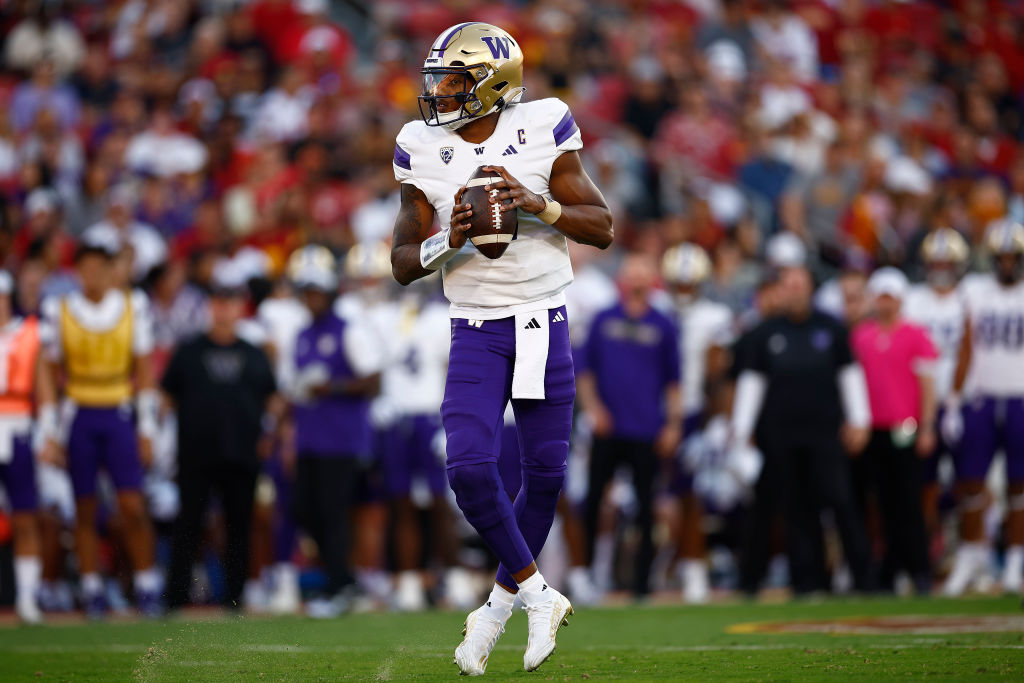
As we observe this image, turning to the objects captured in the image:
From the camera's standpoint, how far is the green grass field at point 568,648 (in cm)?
584

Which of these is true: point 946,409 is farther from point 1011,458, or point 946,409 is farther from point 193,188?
point 193,188

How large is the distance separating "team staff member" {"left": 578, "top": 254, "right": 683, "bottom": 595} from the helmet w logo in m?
5.03

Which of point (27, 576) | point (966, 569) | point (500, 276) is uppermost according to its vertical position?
point (500, 276)

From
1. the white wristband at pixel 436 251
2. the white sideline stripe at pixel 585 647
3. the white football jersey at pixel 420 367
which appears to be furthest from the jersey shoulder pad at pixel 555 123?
the white football jersey at pixel 420 367

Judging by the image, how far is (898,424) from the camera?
10906 millimetres

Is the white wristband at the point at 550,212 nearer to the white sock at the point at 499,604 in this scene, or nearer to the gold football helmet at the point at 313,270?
the white sock at the point at 499,604

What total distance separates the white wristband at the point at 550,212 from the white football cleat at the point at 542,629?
1417 mm

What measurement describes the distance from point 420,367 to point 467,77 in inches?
220

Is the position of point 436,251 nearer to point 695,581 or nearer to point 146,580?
point 146,580

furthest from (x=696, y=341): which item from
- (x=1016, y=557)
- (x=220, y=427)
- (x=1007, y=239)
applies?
(x=220, y=427)

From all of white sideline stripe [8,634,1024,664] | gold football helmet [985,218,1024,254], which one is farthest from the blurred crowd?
white sideline stripe [8,634,1024,664]

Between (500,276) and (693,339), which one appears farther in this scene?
(693,339)

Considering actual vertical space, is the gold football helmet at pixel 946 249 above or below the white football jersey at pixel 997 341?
above

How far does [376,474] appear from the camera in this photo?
1120cm
